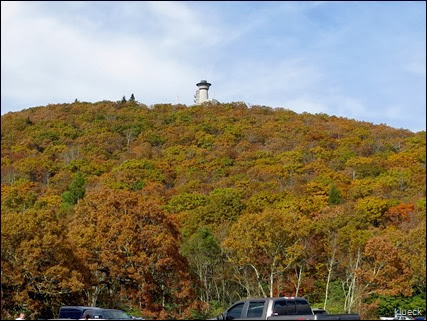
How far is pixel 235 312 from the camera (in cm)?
2203

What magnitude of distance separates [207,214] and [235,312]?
42.7m

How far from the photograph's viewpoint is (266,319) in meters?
20.6

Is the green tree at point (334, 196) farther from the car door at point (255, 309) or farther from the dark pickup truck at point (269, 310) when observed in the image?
the car door at point (255, 309)

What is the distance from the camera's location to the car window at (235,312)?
21.8 m

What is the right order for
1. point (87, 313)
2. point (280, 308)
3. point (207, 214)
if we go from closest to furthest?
point (280, 308)
point (87, 313)
point (207, 214)

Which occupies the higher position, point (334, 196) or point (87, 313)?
point (334, 196)

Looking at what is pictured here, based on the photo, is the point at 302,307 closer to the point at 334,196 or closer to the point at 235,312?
the point at 235,312

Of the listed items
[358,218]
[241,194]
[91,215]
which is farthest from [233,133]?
[91,215]

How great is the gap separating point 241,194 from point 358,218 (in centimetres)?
1935

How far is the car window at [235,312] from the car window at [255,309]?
15.1 inches

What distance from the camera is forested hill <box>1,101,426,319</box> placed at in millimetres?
40031

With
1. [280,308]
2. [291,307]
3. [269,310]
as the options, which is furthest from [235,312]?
[291,307]

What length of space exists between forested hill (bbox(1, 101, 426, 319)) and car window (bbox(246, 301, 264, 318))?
15.6 m

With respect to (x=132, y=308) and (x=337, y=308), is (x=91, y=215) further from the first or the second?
(x=337, y=308)
